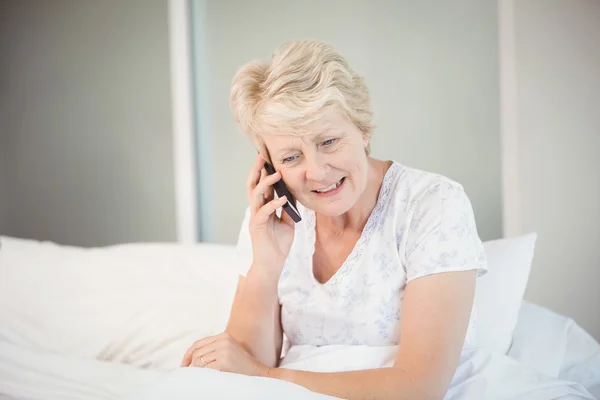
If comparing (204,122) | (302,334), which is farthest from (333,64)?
(204,122)

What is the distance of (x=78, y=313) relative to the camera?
209 cm

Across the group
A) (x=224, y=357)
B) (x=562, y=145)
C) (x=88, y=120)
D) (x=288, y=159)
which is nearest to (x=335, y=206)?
(x=288, y=159)

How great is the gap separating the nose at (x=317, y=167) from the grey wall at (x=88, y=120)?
72.2 inches

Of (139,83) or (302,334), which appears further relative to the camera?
(139,83)

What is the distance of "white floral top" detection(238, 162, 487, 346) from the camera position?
4.38 ft

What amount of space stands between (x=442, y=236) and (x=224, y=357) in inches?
19.8

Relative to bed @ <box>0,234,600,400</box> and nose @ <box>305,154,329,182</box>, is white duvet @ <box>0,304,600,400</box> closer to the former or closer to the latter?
bed @ <box>0,234,600,400</box>

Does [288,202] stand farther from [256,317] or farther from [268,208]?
[256,317]

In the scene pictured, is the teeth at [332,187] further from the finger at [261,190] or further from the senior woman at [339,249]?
the finger at [261,190]

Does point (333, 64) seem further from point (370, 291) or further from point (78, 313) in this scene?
point (78, 313)

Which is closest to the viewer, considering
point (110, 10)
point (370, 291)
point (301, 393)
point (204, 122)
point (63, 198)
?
point (301, 393)

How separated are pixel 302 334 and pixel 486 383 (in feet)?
1.39

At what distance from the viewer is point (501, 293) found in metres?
1.67

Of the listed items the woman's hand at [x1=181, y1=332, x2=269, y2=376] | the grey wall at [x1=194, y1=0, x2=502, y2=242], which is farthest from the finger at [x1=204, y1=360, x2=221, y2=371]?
the grey wall at [x1=194, y1=0, x2=502, y2=242]
